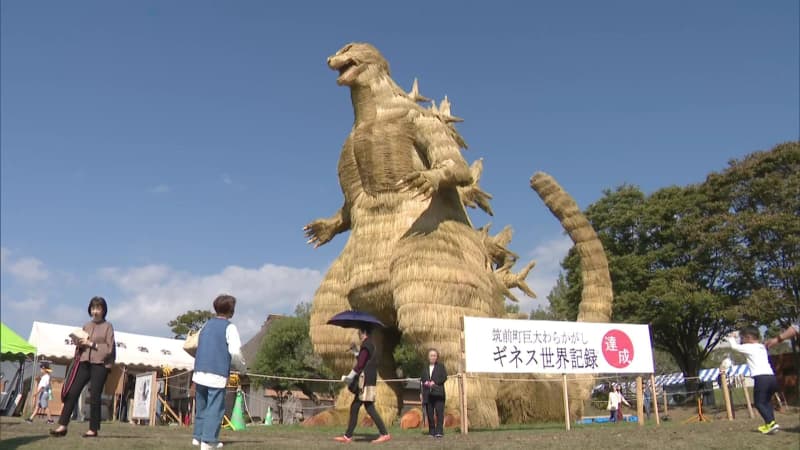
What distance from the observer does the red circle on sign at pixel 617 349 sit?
9.80 metres

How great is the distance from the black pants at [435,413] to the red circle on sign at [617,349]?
3068mm

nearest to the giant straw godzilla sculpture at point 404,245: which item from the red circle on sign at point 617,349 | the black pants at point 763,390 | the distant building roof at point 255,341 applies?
the red circle on sign at point 617,349

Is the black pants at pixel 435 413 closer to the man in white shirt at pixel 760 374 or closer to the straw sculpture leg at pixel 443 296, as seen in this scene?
the straw sculpture leg at pixel 443 296

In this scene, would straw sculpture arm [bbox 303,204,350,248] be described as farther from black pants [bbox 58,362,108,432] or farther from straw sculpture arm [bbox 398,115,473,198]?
black pants [bbox 58,362,108,432]

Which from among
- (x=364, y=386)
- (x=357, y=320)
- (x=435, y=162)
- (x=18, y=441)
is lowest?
(x=18, y=441)

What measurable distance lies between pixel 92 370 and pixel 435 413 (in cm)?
384

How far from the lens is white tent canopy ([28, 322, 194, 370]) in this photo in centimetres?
1823

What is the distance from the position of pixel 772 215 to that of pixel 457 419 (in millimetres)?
17928

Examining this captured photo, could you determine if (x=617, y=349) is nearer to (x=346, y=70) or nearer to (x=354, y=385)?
(x=354, y=385)

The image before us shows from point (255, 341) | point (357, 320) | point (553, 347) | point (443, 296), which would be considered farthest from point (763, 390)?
point (255, 341)

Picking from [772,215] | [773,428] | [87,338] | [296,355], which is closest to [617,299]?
[772,215]

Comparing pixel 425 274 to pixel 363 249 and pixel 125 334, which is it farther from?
pixel 125 334

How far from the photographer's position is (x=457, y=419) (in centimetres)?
909

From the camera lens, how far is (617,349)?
9898 mm
